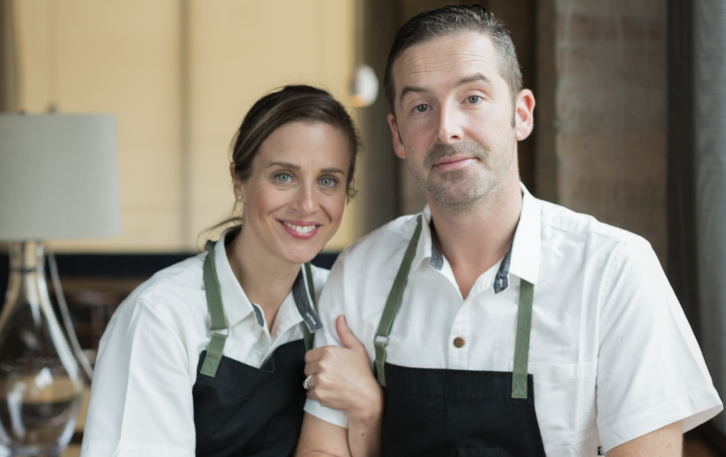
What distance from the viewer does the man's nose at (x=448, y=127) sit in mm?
1394

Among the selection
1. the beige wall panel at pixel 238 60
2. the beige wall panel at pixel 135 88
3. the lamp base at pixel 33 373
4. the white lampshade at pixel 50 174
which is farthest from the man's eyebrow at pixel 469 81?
the beige wall panel at pixel 135 88

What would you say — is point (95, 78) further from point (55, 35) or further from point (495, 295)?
point (495, 295)

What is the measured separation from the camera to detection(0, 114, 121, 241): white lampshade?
198 cm

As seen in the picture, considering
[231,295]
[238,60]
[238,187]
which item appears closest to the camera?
[231,295]

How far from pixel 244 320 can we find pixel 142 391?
296 millimetres

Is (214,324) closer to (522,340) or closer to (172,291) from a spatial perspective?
(172,291)

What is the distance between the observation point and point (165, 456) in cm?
139

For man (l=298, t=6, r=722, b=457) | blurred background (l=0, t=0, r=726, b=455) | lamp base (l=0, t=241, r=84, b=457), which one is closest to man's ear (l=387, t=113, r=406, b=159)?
man (l=298, t=6, r=722, b=457)

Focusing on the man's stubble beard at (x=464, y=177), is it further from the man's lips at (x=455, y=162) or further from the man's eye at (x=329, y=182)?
the man's eye at (x=329, y=182)

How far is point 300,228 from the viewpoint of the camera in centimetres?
163

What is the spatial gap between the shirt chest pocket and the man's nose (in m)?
0.49

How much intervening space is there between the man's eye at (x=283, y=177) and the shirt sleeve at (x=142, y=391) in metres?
0.40

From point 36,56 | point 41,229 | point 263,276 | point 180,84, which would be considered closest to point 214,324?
point 263,276

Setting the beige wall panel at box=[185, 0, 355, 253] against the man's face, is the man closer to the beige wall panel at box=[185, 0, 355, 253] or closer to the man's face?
the man's face
